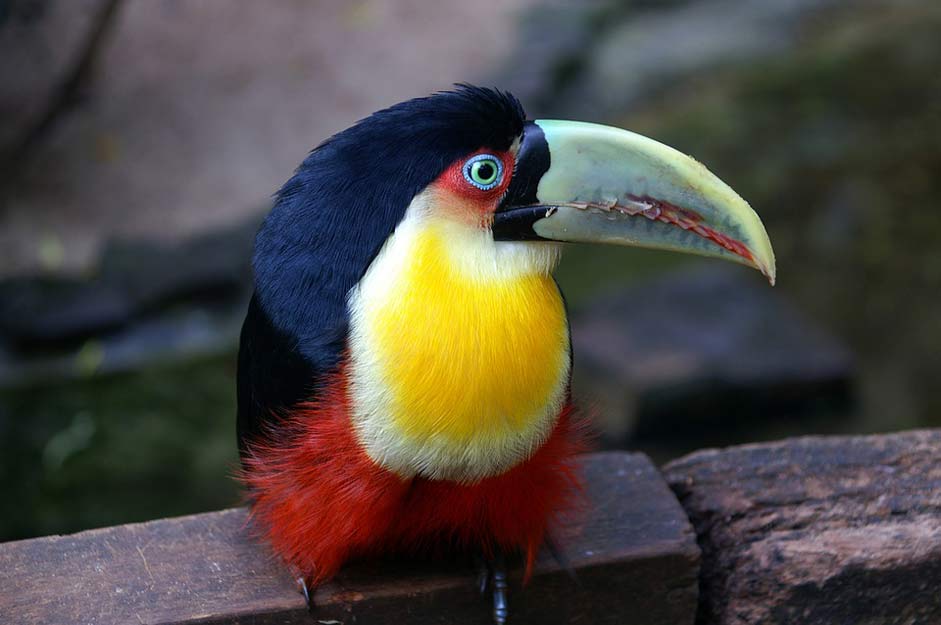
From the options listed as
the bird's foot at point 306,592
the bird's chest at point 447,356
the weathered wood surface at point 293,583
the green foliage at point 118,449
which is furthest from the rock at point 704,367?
the bird's chest at point 447,356

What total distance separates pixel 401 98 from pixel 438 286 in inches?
163

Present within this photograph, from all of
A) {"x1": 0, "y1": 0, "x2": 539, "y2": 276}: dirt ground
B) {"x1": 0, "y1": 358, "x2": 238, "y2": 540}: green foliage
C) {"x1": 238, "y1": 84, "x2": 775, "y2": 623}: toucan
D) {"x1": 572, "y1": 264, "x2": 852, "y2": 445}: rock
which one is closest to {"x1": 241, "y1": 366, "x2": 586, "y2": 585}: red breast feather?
{"x1": 238, "y1": 84, "x2": 775, "y2": 623}: toucan

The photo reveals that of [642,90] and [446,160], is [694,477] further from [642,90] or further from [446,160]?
[642,90]

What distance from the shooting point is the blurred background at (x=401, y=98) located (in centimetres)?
425

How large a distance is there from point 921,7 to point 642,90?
67.5 inches

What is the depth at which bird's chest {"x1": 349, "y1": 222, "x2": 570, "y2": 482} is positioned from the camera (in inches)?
72.4

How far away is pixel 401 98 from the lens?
19.2 ft

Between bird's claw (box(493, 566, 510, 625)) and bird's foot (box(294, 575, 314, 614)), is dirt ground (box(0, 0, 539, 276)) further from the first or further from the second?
bird's claw (box(493, 566, 510, 625))

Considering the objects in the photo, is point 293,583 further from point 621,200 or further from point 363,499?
point 621,200

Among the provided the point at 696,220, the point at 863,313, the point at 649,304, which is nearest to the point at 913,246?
the point at 863,313

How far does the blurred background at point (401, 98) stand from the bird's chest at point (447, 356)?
1.36m

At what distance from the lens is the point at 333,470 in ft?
6.56

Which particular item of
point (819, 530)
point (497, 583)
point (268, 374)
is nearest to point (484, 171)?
point (268, 374)

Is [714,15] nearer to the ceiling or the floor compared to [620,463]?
nearer to the ceiling
